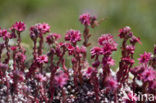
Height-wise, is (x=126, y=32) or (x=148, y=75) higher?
(x=126, y=32)

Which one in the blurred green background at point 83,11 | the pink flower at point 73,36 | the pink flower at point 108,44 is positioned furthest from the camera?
the blurred green background at point 83,11

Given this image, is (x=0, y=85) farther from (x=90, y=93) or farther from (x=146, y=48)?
(x=146, y=48)

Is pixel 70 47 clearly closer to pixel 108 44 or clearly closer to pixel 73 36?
pixel 73 36

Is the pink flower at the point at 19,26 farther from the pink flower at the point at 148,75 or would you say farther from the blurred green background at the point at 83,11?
the blurred green background at the point at 83,11

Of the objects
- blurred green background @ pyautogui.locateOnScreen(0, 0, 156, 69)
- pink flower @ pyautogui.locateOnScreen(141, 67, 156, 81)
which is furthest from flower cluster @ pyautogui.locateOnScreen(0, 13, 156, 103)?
blurred green background @ pyautogui.locateOnScreen(0, 0, 156, 69)

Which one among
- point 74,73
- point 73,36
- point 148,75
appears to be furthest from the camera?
point 74,73

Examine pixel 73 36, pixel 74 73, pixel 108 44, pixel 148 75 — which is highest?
pixel 73 36

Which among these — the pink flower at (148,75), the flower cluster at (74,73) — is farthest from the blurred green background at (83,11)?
the pink flower at (148,75)

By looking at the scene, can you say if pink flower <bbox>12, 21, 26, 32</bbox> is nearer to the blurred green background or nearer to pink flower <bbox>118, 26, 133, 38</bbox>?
pink flower <bbox>118, 26, 133, 38</bbox>

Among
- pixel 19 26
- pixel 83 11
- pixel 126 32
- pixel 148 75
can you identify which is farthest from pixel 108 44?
pixel 83 11

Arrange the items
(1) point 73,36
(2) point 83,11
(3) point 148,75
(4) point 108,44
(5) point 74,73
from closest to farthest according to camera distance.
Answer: (3) point 148,75 → (4) point 108,44 → (1) point 73,36 → (5) point 74,73 → (2) point 83,11
